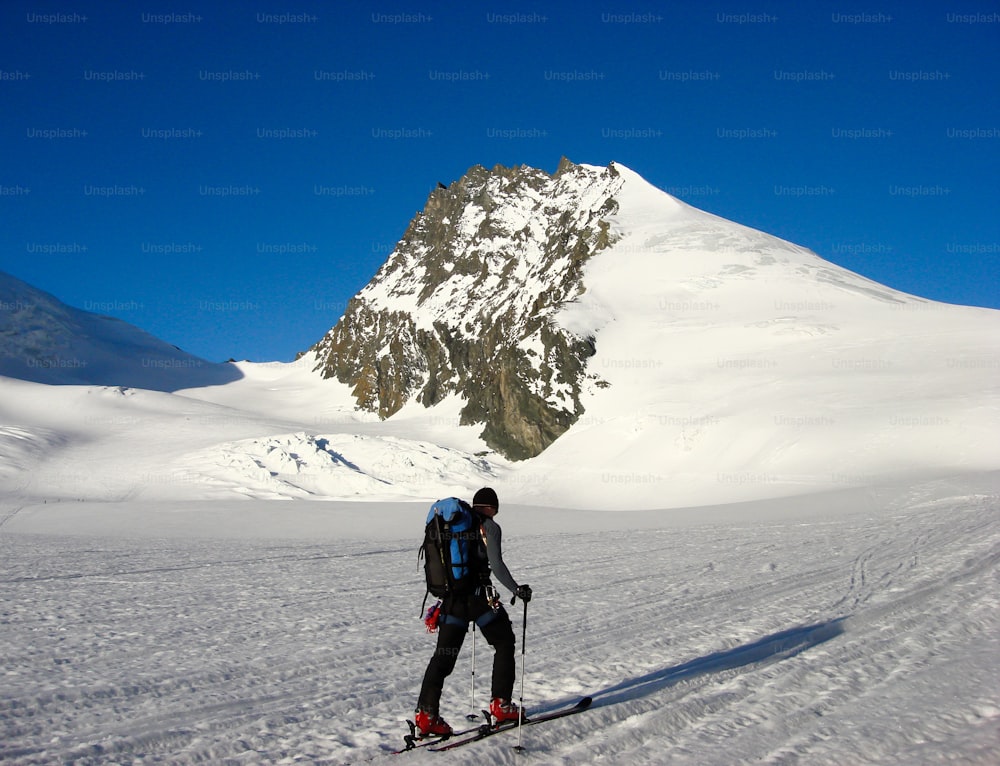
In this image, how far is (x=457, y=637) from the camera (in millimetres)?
5828

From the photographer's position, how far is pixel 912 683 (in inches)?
262

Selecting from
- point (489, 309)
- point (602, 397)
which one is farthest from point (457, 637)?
point (489, 309)

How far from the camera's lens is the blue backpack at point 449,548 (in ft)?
18.8

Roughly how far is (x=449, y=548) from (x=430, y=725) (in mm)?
1322

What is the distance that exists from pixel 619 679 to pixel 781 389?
38.3m

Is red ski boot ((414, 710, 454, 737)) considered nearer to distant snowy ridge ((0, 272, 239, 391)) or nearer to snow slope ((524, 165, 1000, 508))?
snow slope ((524, 165, 1000, 508))

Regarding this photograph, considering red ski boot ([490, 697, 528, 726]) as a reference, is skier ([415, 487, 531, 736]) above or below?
above

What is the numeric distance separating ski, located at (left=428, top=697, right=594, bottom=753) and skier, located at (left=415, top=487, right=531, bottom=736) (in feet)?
0.27

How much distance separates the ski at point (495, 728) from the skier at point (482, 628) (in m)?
0.08

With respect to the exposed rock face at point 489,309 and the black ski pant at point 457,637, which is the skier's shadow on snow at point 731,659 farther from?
the exposed rock face at point 489,309

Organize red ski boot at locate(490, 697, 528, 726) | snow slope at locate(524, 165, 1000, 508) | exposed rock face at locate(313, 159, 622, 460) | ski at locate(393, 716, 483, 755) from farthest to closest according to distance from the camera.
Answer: exposed rock face at locate(313, 159, 622, 460) → snow slope at locate(524, 165, 1000, 508) → red ski boot at locate(490, 697, 528, 726) → ski at locate(393, 716, 483, 755)

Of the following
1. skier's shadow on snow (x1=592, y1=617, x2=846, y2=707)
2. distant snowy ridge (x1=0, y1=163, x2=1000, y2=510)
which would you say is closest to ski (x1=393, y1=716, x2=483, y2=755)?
skier's shadow on snow (x1=592, y1=617, x2=846, y2=707)

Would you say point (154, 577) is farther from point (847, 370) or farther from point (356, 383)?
point (356, 383)

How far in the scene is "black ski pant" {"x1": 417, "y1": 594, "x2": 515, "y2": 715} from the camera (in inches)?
228
